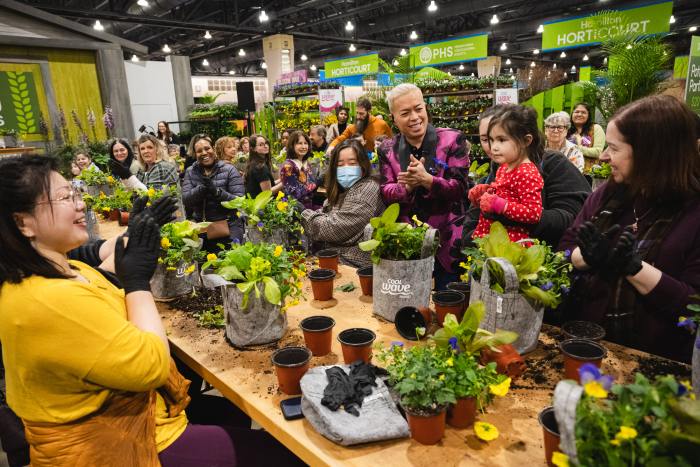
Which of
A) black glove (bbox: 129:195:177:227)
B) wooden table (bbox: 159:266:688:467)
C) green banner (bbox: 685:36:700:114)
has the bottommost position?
wooden table (bbox: 159:266:688:467)

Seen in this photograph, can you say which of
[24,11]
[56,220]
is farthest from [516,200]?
[24,11]

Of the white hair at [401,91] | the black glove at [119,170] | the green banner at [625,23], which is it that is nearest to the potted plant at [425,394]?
the white hair at [401,91]

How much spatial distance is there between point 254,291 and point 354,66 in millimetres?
12833

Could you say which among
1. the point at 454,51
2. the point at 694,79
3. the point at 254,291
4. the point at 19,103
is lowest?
the point at 254,291

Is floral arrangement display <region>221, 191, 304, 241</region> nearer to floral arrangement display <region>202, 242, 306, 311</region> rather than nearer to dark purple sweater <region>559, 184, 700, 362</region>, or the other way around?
floral arrangement display <region>202, 242, 306, 311</region>

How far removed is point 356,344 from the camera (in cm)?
129

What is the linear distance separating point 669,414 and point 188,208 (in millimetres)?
3778

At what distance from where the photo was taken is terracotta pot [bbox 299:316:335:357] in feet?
4.67

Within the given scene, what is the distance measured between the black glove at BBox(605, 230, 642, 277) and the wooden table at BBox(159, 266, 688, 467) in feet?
0.85

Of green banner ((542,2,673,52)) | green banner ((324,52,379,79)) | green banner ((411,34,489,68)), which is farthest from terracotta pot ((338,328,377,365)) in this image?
green banner ((324,52,379,79))

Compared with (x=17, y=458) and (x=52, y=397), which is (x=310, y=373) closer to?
(x=52, y=397)

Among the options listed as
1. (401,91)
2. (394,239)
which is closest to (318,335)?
(394,239)

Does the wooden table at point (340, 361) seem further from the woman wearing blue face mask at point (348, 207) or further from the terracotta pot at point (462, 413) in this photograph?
the woman wearing blue face mask at point (348, 207)

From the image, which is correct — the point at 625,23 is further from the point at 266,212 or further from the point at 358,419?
the point at 358,419
